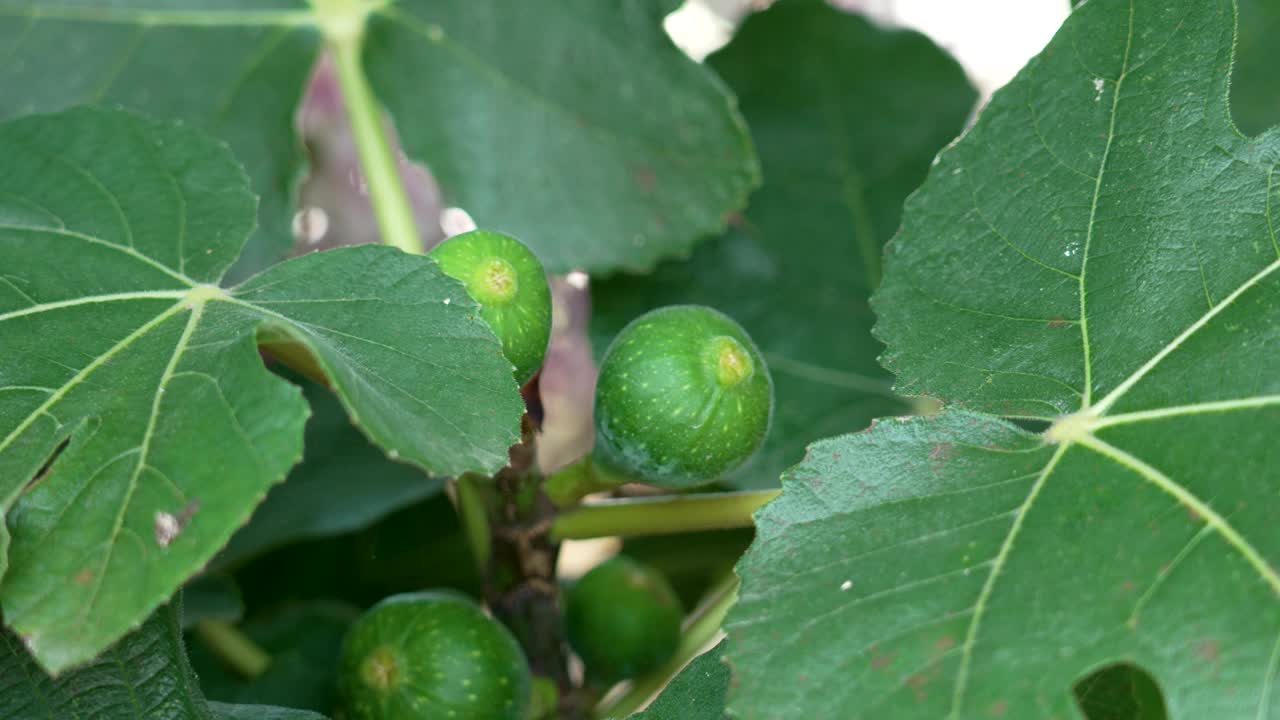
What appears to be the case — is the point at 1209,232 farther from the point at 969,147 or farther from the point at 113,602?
the point at 113,602

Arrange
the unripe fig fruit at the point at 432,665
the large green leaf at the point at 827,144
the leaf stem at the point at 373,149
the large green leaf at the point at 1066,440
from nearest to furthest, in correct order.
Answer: the large green leaf at the point at 1066,440 < the unripe fig fruit at the point at 432,665 < the leaf stem at the point at 373,149 < the large green leaf at the point at 827,144

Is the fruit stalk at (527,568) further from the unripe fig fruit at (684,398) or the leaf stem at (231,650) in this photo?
the leaf stem at (231,650)

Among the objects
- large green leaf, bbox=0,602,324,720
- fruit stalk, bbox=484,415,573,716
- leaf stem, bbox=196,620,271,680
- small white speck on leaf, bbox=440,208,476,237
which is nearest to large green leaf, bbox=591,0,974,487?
small white speck on leaf, bbox=440,208,476,237

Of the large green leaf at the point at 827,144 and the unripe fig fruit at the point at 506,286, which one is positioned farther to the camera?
the large green leaf at the point at 827,144

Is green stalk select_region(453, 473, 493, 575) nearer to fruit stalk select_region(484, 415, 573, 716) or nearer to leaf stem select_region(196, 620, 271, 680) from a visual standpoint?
fruit stalk select_region(484, 415, 573, 716)

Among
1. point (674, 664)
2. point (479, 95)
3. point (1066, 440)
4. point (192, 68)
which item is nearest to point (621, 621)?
point (674, 664)

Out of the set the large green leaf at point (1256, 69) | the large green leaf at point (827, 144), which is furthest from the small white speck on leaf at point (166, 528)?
the large green leaf at point (1256, 69)

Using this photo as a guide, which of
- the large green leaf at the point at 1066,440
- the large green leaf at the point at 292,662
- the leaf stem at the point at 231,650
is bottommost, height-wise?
the leaf stem at the point at 231,650
